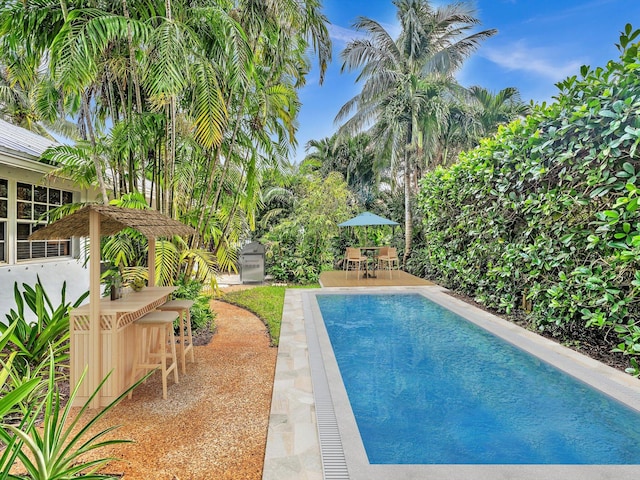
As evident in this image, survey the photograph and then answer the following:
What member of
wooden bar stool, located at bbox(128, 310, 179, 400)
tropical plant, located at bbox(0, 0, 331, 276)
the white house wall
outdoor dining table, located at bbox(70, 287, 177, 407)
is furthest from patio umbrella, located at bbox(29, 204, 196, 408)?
the white house wall

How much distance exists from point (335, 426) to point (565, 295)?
14.4 feet

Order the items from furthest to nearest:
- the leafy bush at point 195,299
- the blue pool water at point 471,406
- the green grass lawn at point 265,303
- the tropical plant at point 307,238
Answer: the tropical plant at point 307,238, the green grass lawn at point 265,303, the leafy bush at point 195,299, the blue pool water at point 471,406

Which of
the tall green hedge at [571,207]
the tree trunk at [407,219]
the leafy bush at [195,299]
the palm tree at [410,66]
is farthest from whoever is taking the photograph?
the tree trunk at [407,219]

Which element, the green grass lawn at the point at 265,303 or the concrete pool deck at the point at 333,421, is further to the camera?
the green grass lawn at the point at 265,303

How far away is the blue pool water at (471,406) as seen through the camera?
302cm

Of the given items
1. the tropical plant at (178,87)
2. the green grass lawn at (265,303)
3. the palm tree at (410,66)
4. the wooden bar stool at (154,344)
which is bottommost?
the green grass lawn at (265,303)

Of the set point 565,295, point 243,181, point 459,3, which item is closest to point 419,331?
point 565,295

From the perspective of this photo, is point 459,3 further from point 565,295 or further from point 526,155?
point 565,295

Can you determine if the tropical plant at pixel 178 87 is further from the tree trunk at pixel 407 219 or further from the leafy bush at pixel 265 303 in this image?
the tree trunk at pixel 407 219

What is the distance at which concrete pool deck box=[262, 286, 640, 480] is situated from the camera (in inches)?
101

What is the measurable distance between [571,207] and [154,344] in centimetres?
636

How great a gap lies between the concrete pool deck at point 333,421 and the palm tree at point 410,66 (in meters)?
9.54

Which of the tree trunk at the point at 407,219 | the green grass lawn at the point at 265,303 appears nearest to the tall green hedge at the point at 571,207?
the green grass lawn at the point at 265,303

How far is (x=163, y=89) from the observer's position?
437 cm
